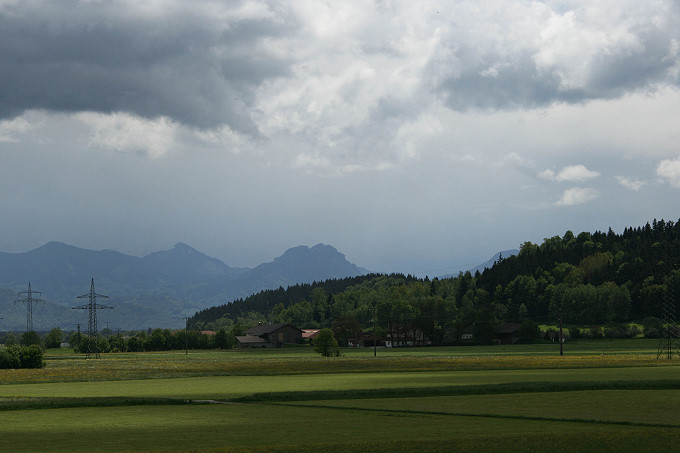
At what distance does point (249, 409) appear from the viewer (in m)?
45.5

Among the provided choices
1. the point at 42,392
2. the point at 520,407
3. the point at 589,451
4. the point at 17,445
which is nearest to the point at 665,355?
the point at 520,407

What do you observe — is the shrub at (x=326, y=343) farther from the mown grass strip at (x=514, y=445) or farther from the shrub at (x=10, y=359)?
the mown grass strip at (x=514, y=445)

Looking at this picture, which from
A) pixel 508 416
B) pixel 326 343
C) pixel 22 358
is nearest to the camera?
pixel 508 416

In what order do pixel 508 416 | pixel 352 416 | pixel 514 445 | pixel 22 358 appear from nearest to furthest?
1. pixel 514 445
2. pixel 508 416
3. pixel 352 416
4. pixel 22 358

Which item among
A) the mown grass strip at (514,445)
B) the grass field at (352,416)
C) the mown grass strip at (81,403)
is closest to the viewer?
the mown grass strip at (514,445)

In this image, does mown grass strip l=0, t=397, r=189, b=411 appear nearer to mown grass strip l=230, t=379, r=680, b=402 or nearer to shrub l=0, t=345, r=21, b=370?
mown grass strip l=230, t=379, r=680, b=402

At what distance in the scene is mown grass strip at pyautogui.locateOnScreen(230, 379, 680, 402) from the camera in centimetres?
5375

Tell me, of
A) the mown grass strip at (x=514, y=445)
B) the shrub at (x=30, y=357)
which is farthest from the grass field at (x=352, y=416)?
the shrub at (x=30, y=357)

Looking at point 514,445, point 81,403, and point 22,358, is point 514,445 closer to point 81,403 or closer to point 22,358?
point 81,403

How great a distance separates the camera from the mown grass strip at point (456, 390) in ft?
176

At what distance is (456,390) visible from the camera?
55.5 meters

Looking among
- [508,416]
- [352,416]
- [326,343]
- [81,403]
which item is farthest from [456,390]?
[326,343]

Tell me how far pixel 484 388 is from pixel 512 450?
1167 inches

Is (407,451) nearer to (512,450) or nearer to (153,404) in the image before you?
(512,450)
